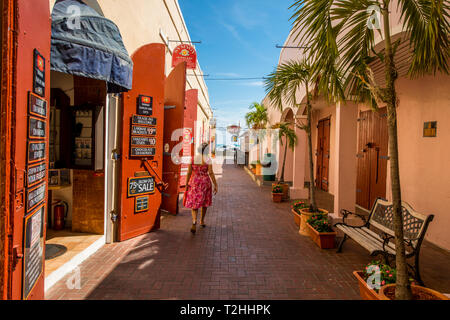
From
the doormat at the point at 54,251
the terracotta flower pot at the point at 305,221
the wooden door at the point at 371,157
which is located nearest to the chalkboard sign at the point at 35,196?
the doormat at the point at 54,251

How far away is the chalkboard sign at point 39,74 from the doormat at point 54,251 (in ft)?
8.54

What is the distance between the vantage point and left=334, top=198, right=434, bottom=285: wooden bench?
11.4 feet

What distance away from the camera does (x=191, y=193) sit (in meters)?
5.73

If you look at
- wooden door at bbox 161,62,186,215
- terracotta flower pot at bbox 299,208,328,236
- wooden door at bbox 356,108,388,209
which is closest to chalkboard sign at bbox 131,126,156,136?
wooden door at bbox 161,62,186,215

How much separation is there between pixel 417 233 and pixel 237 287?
2.45 m

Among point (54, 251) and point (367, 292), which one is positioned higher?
point (367, 292)

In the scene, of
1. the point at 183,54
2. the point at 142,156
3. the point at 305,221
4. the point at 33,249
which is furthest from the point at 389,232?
the point at 183,54

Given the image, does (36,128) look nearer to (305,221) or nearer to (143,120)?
(143,120)

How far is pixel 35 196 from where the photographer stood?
2.58 metres

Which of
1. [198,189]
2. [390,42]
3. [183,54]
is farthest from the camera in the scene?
[183,54]

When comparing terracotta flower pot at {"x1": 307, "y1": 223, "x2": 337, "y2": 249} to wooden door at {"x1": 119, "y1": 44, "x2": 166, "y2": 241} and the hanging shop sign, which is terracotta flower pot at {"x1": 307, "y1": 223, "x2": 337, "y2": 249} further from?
the hanging shop sign

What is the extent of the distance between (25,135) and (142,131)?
3.00 meters
